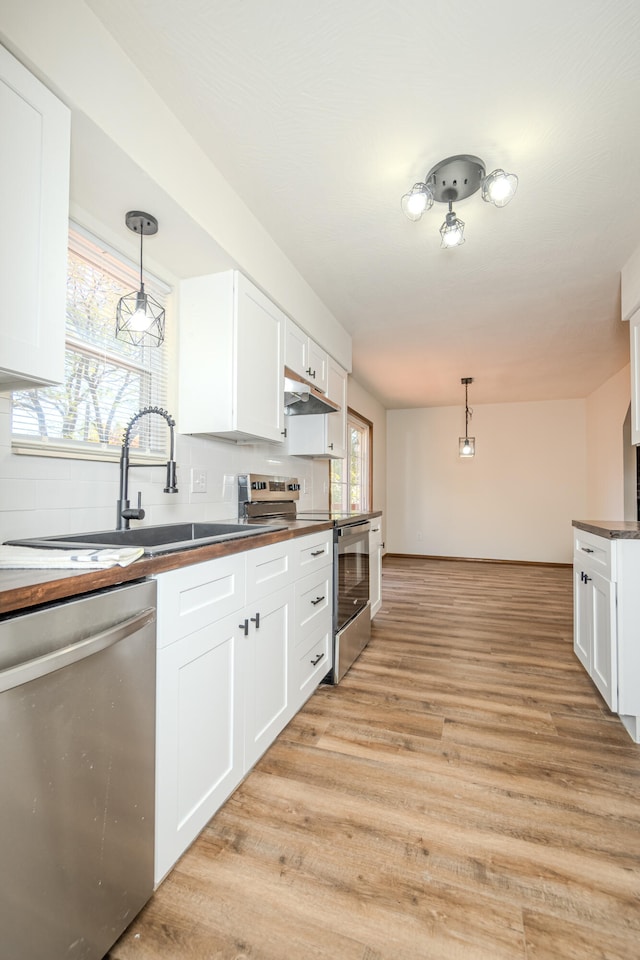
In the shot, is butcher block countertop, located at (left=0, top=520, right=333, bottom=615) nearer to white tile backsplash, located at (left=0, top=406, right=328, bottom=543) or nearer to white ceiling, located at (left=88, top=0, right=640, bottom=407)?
white tile backsplash, located at (left=0, top=406, right=328, bottom=543)

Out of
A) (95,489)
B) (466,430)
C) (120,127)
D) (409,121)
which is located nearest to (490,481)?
(466,430)

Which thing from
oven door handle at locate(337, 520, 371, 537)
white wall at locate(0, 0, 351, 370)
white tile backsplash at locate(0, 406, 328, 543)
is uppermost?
white wall at locate(0, 0, 351, 370)

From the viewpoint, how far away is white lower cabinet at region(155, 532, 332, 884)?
3.87 ft

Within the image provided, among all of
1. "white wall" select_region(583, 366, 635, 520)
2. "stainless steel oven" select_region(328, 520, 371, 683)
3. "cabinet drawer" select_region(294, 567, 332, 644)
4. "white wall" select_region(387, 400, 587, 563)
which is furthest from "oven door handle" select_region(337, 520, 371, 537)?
"white wall" select_region(387, 400, 587, 563)

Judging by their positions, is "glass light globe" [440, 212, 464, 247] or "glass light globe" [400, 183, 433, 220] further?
"glass light globe" [440, 212, 464, 247]

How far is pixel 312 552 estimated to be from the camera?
2.25m

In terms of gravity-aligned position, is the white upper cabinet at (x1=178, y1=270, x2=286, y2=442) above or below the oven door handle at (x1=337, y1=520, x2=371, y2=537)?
above

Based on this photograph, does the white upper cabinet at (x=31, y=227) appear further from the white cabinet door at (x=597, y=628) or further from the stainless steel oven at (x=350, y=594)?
the white cabinet door at (x=597, y=628)

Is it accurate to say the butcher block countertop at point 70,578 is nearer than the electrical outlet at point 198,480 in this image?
Yes

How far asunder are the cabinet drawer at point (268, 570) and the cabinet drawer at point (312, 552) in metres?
0.10

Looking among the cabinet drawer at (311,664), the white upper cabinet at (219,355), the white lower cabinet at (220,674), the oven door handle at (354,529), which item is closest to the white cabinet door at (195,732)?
the white lower cabinet at (220,674)

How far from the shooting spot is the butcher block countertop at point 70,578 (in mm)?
784

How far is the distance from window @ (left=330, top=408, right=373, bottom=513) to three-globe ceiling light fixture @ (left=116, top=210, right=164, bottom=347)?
3.06 metres

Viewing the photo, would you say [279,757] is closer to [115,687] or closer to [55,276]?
[115,687]
